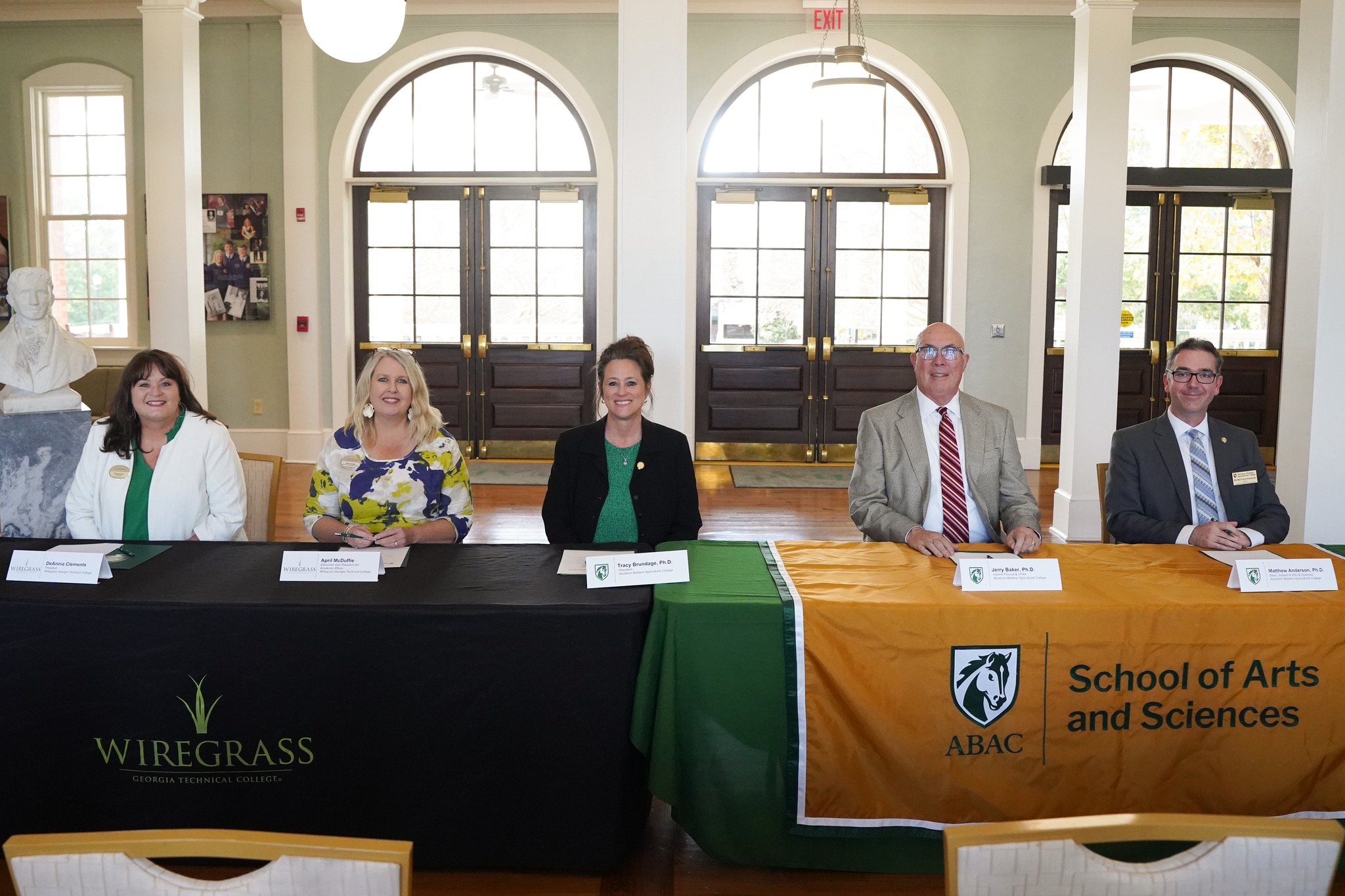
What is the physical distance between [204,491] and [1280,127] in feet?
31.2

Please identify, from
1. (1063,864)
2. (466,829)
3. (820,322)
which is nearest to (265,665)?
(466,829)

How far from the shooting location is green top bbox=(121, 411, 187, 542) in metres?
3.17

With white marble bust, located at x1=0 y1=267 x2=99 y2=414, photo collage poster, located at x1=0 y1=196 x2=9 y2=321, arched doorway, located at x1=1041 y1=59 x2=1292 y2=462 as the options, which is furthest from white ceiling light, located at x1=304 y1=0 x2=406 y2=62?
photo collage poster, located at x1=0 y1=196 x2=9 y2=321

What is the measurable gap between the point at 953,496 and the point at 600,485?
112 cm

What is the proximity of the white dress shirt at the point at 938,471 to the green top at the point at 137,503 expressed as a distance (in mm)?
2401

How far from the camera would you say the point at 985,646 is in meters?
2.34

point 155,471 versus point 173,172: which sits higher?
point 173,172

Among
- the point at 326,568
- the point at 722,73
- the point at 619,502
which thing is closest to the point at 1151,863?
the point at 326,568

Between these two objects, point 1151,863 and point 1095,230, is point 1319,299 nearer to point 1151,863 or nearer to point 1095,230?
point 1095,230

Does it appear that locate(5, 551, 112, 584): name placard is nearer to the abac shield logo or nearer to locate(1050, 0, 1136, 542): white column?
the abac shield logo

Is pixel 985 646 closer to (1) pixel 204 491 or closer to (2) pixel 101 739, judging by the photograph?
(2) pixel 101 739

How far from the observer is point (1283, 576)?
97.7 inches

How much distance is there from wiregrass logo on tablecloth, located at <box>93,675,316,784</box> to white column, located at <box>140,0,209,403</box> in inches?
181

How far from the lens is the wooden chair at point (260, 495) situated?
3648mm
